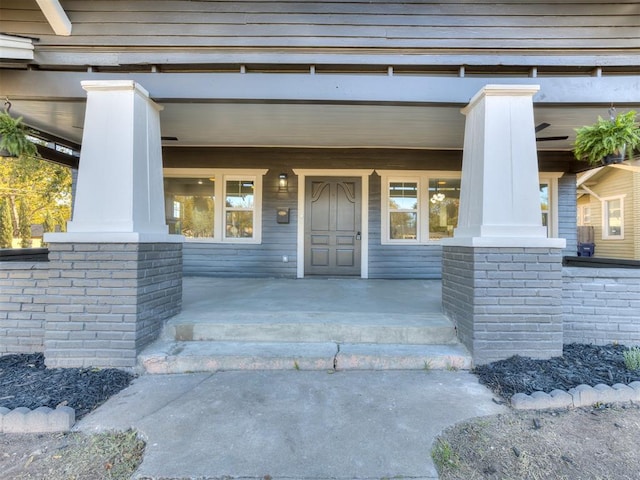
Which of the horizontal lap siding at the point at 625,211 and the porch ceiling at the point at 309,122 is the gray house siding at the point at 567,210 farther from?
the horizontal lap siding at the point at 625,211

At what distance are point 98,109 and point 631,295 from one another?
199 inches

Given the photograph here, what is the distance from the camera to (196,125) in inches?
178

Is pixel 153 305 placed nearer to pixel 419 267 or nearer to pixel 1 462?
pixel 1 462

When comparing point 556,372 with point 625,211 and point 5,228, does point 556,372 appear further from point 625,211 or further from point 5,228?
point 5,228

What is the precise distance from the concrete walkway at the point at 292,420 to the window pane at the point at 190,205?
3754 millimetres

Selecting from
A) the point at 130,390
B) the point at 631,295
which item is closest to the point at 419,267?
the point at 631,295

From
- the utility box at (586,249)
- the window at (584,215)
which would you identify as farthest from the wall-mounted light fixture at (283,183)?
the window at (584,215)

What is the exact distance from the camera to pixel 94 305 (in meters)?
2.67

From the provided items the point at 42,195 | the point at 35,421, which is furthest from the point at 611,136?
the point at 42,195

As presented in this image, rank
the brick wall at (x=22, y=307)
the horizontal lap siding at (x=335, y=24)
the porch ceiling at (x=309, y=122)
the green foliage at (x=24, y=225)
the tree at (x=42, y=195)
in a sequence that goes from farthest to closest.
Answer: the green foliage at (x=24, y=225)
the tree at (x=42, y=195)
the porch ceiling at (x=309, y=122)
the horizontal lap siding at (x=335, y=24)
the brick wall at (x=22, y=307)

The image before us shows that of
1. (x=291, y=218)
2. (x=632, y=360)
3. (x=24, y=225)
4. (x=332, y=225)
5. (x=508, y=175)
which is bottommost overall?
A: (x=632, y=360)

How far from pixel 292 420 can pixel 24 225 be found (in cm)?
1557

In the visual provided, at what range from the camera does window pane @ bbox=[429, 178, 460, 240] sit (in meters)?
5.98

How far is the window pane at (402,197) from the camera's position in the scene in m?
5.97
